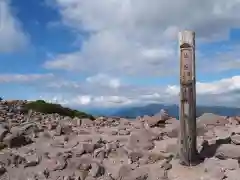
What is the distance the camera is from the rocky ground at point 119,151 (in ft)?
29.4

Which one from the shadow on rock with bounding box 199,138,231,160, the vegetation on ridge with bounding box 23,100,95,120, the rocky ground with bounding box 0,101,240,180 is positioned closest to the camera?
the rocky ground with bounding box 0,101,240,180

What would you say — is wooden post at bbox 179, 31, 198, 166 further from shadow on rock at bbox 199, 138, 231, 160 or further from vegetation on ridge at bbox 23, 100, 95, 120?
vegetation on ridge at bbox 23, 100, 95, 120

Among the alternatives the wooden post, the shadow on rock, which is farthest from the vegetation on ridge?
the wooden post

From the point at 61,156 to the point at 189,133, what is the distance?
9.68ft

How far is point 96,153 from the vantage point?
999 cm

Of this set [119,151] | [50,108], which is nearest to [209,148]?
[119,151]

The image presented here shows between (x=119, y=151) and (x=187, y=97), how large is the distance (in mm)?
2096

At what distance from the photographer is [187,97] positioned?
8992 millimetres

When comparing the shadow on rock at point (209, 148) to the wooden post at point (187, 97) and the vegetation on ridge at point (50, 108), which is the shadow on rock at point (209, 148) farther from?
the vegetation on ridge at point (50, 108)

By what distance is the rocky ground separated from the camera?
8.95 m

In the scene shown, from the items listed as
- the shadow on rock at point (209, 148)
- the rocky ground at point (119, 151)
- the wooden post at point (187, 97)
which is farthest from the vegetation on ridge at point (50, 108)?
the wooden post at point (187, 97)

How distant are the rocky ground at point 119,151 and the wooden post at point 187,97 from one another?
294mm

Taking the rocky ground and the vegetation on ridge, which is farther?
the vegetation on ridge

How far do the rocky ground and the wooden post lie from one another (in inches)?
11.6
